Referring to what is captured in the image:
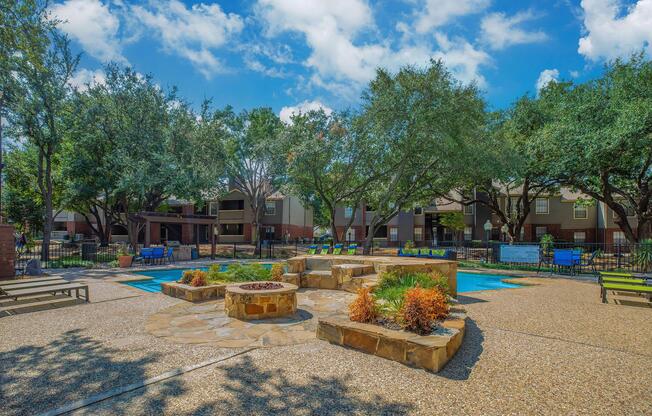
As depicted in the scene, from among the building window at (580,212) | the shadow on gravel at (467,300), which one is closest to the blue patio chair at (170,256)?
the shadow on gravel at (467,300)

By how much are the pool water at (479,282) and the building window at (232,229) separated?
29.8 metres

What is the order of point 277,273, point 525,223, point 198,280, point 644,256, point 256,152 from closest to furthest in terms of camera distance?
point 198,280
point 277,273
point 644,256
point 256,152
point 525,223

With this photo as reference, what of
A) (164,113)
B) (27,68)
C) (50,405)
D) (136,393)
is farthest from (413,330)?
(164,113)

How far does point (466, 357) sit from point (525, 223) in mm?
38200

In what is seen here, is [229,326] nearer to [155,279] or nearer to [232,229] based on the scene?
[155,279]

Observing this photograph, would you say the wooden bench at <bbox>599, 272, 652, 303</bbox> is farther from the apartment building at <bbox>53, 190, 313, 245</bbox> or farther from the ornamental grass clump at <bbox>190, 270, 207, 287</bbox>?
the apartment building at <bbox>53, 190, 313, 245</bbox>

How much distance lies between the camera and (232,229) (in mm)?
43094

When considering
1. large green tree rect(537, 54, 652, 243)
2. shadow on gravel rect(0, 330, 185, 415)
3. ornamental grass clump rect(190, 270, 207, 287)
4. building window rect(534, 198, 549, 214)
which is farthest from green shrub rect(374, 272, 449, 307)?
building window rect(534, 198, 549, 214)

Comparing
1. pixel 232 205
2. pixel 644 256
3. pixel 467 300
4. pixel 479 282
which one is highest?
pixel 232 205

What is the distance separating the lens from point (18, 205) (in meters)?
30.3

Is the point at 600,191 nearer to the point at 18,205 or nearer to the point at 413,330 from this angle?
the point at 413,330

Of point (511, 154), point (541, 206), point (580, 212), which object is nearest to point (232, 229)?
point (511, 154)

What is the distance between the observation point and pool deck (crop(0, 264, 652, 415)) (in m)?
3.57

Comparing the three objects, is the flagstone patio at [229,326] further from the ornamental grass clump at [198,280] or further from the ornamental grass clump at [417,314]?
the ornamental grass clump at [417,314]
